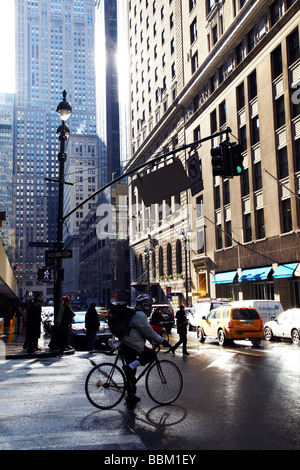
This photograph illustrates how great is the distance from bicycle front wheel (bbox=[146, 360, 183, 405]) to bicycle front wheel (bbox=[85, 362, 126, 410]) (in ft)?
1.68

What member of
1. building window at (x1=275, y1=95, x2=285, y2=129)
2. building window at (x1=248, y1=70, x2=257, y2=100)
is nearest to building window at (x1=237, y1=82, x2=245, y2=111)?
building window at (x1=248, y1=70, x2=257, y2=100)

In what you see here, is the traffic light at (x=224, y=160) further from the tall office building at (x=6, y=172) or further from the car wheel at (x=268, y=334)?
the tall office building at (x=6, y=172)

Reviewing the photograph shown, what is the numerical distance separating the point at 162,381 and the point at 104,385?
1.04 metres

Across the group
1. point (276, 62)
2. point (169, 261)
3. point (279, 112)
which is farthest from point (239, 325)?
point (169, 261)

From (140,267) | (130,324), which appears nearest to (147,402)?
(130,324)

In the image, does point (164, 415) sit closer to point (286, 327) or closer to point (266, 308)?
point (286, 327)

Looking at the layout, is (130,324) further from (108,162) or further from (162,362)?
(108,162)

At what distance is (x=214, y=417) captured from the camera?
734 centimetres

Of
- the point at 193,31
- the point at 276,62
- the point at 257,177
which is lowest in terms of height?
the point at 257,177

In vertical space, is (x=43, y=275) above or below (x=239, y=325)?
above

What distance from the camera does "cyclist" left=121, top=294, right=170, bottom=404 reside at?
811cm

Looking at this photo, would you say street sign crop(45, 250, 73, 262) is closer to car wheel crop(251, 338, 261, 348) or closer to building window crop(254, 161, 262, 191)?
car wheel crop(251, 338, 261, 348)

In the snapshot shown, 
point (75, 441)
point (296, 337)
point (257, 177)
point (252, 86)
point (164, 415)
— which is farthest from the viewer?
point (252, 86)

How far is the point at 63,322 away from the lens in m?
16.8
